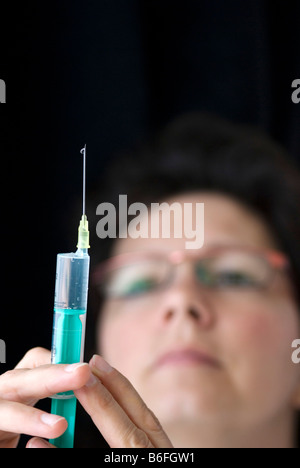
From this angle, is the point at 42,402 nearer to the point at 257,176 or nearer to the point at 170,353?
the point at 170,353

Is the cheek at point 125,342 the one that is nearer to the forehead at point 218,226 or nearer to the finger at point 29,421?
the forehead at point 218,226

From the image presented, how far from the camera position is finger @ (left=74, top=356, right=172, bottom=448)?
54 centimetres

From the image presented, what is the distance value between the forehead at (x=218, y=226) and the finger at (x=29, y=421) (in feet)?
1.76

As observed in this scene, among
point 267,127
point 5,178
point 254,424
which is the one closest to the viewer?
point 254,424

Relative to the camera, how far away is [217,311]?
0.97 m

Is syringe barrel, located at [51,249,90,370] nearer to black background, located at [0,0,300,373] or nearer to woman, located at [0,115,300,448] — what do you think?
woman, located at [0,115,300,448]

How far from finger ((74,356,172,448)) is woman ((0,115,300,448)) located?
32 cm

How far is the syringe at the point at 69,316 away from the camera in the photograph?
1.82 ft

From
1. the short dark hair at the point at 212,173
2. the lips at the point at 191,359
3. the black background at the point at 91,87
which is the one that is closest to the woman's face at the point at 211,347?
the lips at the point at 191,359

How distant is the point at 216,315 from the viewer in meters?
0.96

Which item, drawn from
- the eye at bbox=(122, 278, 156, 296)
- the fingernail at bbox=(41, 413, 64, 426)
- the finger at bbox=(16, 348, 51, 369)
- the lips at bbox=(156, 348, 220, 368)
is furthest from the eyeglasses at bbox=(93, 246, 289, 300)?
the fingernail at bbox=(41, 413, 64, 426)

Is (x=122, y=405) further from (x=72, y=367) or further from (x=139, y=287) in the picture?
(x=139, y=287)

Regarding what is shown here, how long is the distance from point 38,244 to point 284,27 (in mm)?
742

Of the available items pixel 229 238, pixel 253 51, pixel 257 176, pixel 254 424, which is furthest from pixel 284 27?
pixel 254 424
